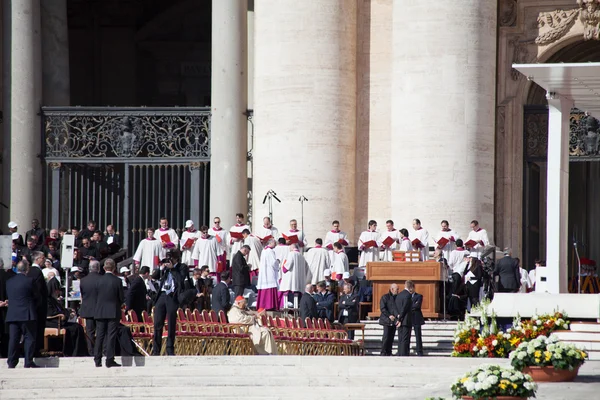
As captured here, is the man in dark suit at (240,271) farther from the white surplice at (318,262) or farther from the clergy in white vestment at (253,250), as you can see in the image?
the white surplice at (318,262)

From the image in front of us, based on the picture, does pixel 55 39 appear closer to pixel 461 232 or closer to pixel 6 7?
pixel 6 7

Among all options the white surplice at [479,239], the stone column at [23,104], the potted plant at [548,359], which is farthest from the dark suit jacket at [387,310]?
the stone column at [23,104]

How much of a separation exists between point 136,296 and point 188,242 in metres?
6.64

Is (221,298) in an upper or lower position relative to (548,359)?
upper

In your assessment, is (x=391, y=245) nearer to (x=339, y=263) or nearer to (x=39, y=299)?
(x=339, y=263)

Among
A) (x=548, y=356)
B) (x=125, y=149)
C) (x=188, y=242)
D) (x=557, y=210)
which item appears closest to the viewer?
(x=548, y=356)

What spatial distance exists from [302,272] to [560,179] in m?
6.04

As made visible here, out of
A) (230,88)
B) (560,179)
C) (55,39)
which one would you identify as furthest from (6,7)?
(560,179)

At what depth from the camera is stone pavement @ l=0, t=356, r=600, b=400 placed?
66.3 ft

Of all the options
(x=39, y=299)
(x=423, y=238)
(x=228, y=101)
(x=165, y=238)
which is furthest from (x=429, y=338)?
(x=228, y=101)

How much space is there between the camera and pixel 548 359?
18453 millimetres

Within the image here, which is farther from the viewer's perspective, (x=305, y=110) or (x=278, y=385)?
(x=305, y=110)

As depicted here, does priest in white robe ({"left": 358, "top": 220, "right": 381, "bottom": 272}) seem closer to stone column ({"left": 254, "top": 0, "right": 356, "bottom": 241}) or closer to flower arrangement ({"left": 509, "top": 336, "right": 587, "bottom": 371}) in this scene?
stone column ({"left": 254, "top": 0, "right": 356, "bottom": 241})

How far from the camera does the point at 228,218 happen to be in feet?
107
